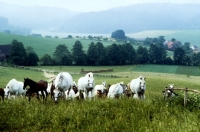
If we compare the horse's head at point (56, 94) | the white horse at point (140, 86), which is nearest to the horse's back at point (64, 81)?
the horse's head at point (56, 94)

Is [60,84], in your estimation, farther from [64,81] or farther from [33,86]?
[33,86]

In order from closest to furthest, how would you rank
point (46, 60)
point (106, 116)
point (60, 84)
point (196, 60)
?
point (106, 116) → point (60, 84) → point (46, 60) → point (196, 60)

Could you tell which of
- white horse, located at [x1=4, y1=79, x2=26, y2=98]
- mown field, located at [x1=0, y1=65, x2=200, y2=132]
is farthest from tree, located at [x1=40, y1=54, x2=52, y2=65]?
mown field, located at [x1=0, y1=65, x2=200, y2=132]

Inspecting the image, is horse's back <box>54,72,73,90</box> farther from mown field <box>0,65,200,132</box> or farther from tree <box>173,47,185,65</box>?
tree <box>173,47,185,65</box>

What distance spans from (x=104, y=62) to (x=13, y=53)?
34.0m

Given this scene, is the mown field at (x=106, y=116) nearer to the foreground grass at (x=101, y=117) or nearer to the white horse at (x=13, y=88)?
the foreground grass at (x=101, y=117)

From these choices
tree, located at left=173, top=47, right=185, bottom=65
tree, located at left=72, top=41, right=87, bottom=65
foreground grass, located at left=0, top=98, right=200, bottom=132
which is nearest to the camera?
foreground grass, located at left=0, top=98, right=200, bottom=132

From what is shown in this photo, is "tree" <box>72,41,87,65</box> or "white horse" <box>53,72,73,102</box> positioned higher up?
"tree" <box>72,41,87,65</box>

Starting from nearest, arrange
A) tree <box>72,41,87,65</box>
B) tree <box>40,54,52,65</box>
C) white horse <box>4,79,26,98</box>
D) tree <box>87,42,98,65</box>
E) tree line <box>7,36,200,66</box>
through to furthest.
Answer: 1. white horse <box>4,79,26,98</box>
2. tree line <box>7,36,200,66</box>
3. tree <box>40,54,52,65</box>
4. tree <box>72,41,87,65</box>
5. tree <box>87,42,98,65</box>

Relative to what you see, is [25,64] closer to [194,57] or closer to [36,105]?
[194,57]

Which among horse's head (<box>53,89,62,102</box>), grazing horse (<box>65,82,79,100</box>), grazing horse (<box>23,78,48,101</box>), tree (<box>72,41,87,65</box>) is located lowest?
grazing horse (<box>65,82,79,100</box>)

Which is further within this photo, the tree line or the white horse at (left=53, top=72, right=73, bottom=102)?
the tree line

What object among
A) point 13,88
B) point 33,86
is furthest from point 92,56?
point 33,86

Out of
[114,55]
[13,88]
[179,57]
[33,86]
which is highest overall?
[114,55]
